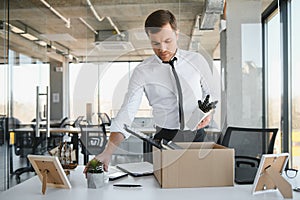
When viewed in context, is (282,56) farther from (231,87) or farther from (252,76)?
(231,87)

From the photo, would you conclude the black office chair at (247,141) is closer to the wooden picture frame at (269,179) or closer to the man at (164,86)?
the man at (164,86)

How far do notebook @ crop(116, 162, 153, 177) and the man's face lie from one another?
0.55 meters

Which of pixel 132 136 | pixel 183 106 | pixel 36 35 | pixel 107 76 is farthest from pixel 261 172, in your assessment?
pixel 36 35

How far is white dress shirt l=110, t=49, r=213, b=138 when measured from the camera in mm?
1907

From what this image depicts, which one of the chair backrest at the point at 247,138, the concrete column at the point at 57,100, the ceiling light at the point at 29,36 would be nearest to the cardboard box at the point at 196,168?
the chair backrest at the point at 247,138

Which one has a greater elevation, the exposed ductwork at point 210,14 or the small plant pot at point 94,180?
the exposed ductwork at point 210,14

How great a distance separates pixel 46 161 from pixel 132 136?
1.97 feet

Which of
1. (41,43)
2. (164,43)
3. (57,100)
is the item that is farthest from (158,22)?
(57,100)

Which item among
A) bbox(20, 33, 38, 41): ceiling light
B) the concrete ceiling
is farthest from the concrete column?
bbox(20, 33, 38, 41): ceiling light

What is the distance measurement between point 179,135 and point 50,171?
2.38 ft

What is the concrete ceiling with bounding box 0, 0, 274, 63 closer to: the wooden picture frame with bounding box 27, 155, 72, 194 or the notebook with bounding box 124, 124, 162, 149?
the notebook with bounding box 124, 124, 162, 149

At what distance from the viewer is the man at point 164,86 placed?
1.90 m

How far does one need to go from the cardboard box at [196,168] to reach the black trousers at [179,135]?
0.39 m

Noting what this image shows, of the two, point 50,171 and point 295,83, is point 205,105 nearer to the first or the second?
point 50,171
